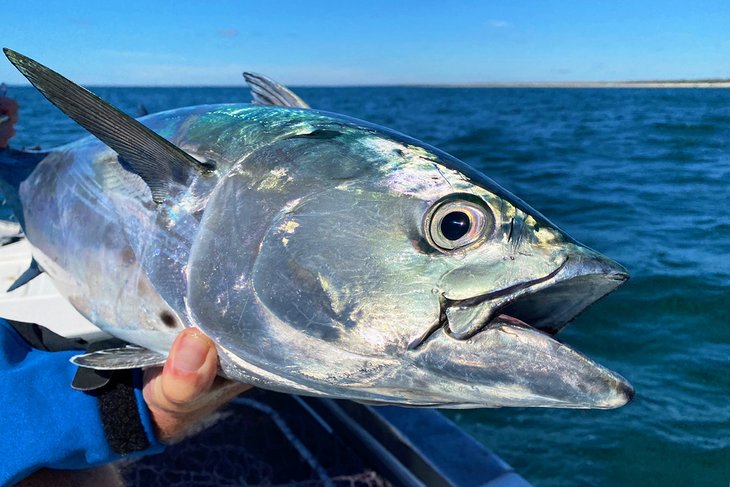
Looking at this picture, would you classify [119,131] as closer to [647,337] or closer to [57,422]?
[57,422]

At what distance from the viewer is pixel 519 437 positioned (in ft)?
12.5

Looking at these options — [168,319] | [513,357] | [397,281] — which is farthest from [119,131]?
[513,357]

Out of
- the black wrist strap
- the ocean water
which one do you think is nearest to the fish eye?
the black wrist strap

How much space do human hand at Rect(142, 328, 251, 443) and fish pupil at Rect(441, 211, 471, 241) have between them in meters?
0.55

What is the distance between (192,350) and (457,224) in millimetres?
609

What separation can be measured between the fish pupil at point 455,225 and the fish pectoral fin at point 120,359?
0.72m

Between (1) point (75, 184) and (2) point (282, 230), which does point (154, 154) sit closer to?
(2) point (282, 230)

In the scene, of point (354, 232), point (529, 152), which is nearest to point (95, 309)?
point (354, 232)

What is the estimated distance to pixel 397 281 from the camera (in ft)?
3.30

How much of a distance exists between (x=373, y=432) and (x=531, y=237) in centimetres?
163

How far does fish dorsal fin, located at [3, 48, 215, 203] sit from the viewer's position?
1.12 m

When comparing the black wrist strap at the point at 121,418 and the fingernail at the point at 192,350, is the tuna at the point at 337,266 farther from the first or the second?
the black wrist strap at the point at 121,418

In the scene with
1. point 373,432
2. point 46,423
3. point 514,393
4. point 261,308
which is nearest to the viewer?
point 514,393

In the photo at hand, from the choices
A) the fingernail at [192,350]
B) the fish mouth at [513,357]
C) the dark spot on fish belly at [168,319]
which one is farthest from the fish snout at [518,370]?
the dark spot on fish belly at [168,319]
